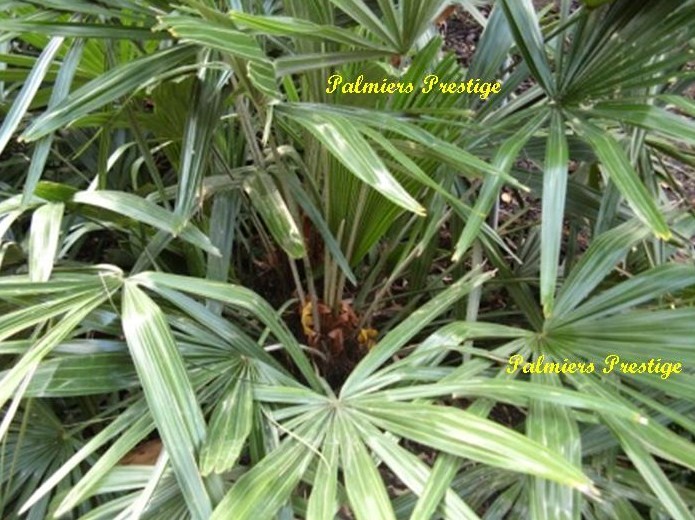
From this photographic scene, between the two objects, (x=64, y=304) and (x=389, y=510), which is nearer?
(x=389, y=510)

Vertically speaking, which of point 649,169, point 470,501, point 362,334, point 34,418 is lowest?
point 470,501

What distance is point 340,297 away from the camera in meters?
1.13

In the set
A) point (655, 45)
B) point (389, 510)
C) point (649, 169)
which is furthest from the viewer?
point (649, 169)

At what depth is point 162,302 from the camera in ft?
3.02

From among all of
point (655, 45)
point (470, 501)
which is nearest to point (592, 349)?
point (470, 501)

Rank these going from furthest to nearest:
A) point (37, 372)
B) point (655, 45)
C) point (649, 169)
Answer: point (649, 169) < point (655, 45) < point (37, 372)

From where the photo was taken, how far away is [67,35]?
82 centimetres

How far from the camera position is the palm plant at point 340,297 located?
666 mm

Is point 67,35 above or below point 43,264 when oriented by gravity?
above

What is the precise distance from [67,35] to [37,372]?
1.22 ft

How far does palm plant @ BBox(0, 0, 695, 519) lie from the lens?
67cm

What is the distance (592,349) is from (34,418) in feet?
2.21

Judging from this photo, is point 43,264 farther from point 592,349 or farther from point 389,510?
point 592,349

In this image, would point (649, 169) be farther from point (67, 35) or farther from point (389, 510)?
point (67, 35)
